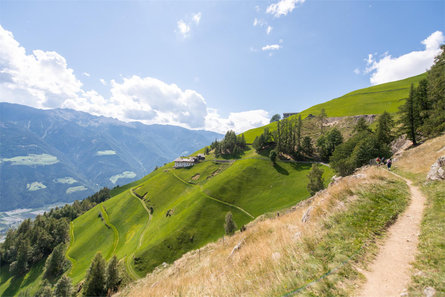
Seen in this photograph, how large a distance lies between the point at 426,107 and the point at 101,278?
8675cm

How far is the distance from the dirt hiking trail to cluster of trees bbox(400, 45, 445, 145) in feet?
143

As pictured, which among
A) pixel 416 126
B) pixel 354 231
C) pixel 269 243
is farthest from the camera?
pixel 416 126

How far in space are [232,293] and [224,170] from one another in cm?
10017

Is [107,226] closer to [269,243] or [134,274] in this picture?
[134,274]

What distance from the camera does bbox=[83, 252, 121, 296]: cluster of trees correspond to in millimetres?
36125

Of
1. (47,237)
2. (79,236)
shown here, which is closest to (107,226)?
(79,236)

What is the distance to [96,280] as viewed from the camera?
3688 cm

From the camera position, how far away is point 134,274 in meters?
52.9

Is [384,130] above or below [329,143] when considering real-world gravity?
above

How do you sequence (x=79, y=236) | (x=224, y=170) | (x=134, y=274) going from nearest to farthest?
1. (x=134, y=274)
2. (x=79, y=236)
3. (x=224, y=170)

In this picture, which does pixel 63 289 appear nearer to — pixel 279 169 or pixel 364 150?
pixel 364 150

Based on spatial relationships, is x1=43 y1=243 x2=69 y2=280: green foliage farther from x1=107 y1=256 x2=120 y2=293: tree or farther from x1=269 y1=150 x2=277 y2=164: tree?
x1=269 y1=150 x2=277 y2=164: tree

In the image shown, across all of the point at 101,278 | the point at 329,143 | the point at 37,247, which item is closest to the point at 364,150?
the point at 329,143

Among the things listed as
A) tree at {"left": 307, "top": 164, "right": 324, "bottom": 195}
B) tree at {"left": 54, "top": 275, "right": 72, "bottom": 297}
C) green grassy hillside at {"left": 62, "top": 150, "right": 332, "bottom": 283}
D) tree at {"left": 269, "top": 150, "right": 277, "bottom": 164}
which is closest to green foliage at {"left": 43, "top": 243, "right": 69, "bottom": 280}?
green grassy hillside at {"left": 62, "top": 150, "right": 332, "bottom": 283}
